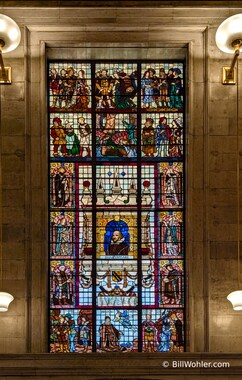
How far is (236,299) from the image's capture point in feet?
27.4

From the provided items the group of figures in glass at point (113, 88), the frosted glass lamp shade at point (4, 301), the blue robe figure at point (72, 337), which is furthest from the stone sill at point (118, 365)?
the group of figures in glass at point (113, 88)

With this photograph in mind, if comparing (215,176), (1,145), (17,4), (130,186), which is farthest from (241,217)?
(17,4)

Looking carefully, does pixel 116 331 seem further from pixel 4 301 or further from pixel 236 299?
pixel 236 299

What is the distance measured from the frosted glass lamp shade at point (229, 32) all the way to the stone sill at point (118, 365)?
16.2 feet

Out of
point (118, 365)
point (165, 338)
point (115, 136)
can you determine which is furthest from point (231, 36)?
point (118, 365)

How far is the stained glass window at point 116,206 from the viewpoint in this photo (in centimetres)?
949

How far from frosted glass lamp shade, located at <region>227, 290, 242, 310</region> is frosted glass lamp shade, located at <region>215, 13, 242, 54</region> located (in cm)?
383

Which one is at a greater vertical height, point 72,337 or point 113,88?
point 113,88

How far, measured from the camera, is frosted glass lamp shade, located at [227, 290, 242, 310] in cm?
833

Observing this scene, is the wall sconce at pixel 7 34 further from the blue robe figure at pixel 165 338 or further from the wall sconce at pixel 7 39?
the blue robe figure at pixel 165 338

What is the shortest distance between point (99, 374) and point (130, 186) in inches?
126

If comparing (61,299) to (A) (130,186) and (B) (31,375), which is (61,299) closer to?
(B) (31,375)

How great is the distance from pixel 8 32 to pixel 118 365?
549 cm

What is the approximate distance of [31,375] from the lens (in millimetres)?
8812
